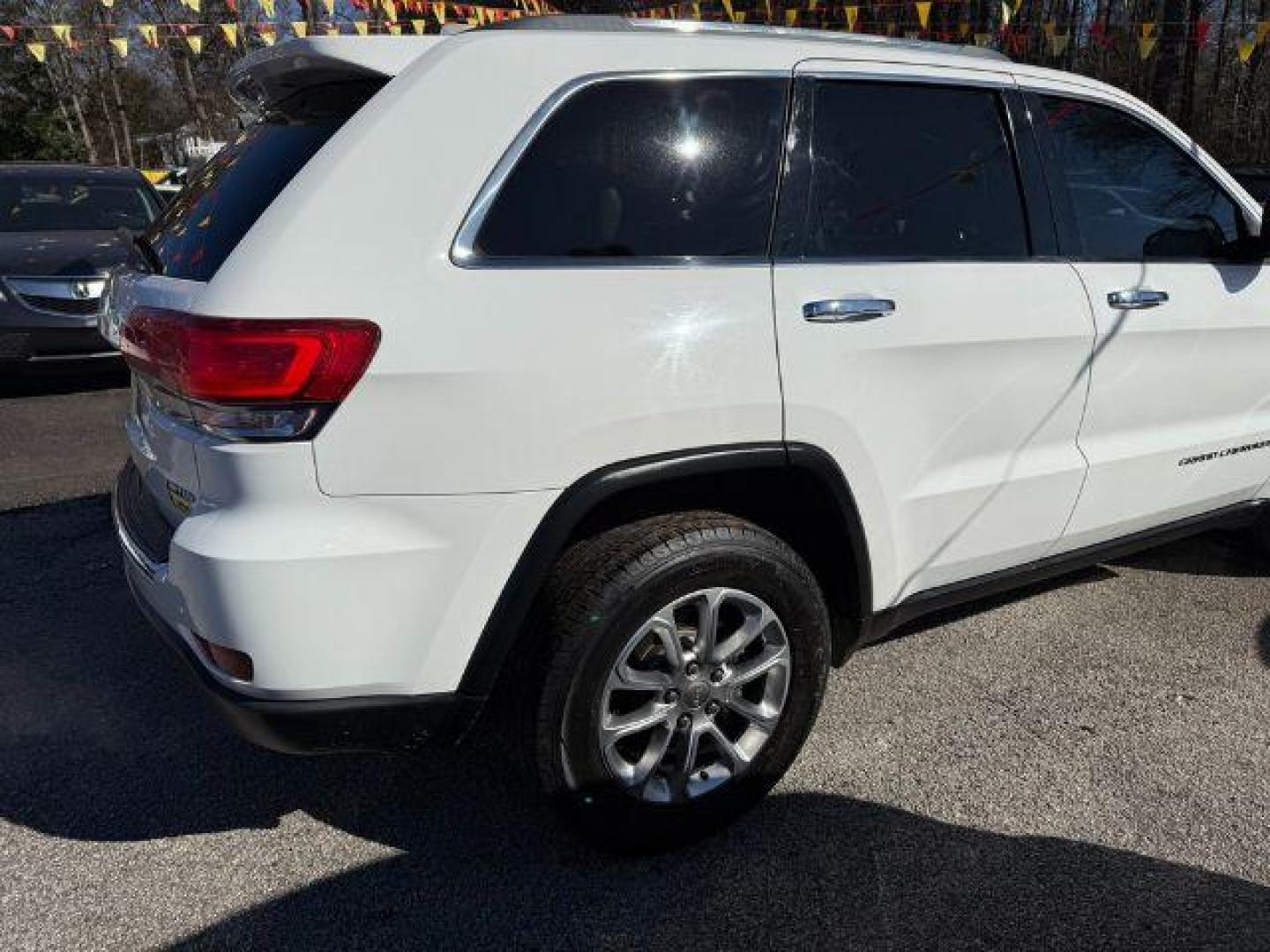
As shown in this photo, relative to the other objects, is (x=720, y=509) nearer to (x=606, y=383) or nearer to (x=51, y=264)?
(x=606, y=383)

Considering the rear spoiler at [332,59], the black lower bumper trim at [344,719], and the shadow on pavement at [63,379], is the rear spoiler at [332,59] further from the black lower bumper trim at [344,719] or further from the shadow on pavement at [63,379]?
the shadow on pavement at [63,379]

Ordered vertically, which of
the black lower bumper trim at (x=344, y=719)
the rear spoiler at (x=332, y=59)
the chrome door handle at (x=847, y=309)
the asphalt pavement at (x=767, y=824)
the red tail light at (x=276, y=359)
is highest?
the rear spoiler at (x=332, y=59)

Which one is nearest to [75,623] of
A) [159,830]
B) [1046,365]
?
[159,830]

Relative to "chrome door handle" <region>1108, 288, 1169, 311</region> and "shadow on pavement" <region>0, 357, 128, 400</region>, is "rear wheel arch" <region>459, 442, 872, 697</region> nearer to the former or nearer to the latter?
"chrome door handle" <region>1108, 288, 1169, 311</region>

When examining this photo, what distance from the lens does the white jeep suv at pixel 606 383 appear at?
192 centimetres

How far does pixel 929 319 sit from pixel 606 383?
931 mm

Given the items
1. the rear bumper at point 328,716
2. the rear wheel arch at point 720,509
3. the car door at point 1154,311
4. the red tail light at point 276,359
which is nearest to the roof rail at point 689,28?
the car door at point 1154,311

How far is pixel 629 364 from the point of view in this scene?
208cm

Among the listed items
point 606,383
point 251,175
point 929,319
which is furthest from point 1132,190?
point 251,175

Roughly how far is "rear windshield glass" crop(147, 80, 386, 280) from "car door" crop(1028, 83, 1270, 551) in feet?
6.47

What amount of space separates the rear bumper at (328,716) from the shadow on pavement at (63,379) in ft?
18.8

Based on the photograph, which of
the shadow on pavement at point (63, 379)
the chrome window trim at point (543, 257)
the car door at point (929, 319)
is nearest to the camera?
the chrome window trim at point (543, 257)

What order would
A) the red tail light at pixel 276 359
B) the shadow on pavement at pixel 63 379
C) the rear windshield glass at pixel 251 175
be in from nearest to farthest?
the red tail light at pixel 276 359 → the rear windshield glass at pixel 251 175 → the shadow on pavement at pixel 63 379

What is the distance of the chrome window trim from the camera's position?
6.53ft
